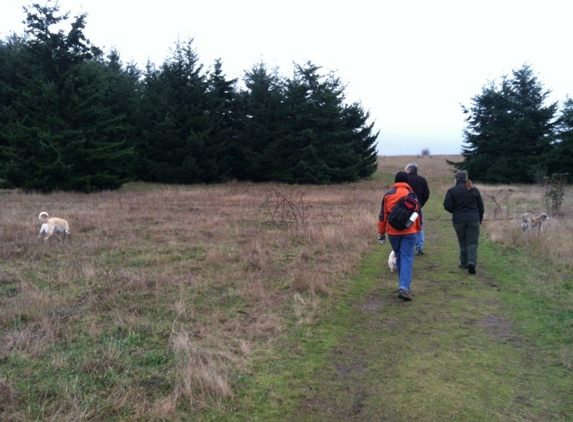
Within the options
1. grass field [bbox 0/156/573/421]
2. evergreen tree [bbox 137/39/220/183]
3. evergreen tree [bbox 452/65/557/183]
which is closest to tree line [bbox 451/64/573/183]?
evergreen tree [bbox 452/65/557/183]

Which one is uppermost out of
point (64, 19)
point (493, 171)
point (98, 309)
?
point (64, 19)

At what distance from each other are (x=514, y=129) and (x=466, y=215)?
29456 millimetres

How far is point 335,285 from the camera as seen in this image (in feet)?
23.1

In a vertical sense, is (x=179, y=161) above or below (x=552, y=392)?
above

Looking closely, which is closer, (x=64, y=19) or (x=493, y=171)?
(x=64, y=19)

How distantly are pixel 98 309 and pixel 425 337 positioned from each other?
13.5ft

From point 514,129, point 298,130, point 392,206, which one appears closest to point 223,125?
point 298,130

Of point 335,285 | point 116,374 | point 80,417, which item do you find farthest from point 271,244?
point 80,417

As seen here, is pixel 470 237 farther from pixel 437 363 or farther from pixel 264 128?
pixel 264 128

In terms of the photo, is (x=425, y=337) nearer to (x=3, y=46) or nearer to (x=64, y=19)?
(x=64, y=19)

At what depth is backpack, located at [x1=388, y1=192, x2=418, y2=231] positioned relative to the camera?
244 inches

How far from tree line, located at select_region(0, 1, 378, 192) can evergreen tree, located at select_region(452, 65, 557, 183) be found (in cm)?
899

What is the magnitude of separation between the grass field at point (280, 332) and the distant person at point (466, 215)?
339 mm

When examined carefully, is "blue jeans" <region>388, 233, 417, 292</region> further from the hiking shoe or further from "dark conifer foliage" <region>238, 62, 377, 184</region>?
"dark conifer foliage" <region>238, 62, 377, 184</region>
